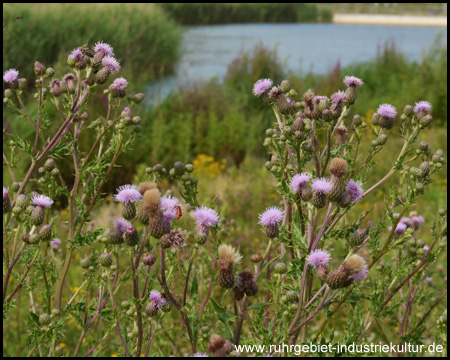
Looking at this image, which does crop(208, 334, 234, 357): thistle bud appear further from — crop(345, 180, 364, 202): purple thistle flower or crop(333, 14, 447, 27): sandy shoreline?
crop(333, 14, 447, 27): sandy shoreline

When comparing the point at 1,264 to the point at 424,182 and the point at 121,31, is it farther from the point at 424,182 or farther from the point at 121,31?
the point at 121,31

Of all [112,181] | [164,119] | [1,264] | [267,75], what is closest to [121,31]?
[267,75]

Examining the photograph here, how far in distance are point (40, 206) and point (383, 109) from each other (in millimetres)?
1039

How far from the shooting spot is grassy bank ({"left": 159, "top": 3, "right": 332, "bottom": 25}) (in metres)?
21.2

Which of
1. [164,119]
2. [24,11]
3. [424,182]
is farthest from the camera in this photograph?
[24,11]

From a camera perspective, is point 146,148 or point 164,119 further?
point 164,119

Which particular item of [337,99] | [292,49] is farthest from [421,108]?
[292,49]

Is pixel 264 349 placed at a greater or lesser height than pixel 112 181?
greater

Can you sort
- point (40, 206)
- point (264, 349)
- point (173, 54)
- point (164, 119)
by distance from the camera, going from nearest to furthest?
point (264, 349) → point (40, 206) → point (164, 119) → point (173, 54)

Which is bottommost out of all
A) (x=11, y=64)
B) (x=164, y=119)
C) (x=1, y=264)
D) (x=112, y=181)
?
(x=112, y=181)

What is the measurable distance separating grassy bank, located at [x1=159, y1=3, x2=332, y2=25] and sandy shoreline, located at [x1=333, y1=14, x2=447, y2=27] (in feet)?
4.14

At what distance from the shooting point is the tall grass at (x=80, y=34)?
269 inches

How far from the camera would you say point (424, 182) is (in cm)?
147

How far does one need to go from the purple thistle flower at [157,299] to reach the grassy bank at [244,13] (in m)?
18.4
